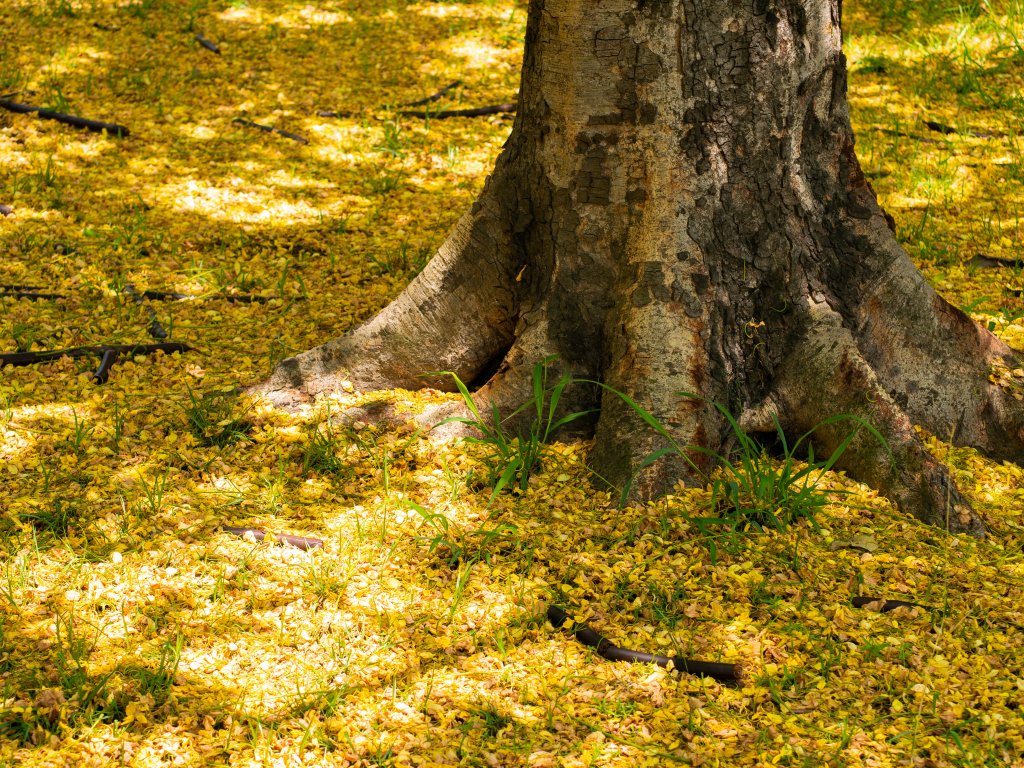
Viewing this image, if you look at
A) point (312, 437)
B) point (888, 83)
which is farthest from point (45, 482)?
point (888, 83)

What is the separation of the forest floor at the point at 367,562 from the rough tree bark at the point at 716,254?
208 mm

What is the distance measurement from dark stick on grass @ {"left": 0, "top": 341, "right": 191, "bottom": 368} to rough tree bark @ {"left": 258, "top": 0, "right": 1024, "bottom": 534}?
4.53 feet

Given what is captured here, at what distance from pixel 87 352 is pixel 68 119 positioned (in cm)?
256

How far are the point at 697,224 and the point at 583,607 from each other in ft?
3.99

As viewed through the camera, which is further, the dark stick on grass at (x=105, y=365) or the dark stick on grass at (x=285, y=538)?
the dark stick on grass at (x=105, y=365)

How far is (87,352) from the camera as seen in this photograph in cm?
395

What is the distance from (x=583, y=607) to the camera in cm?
269

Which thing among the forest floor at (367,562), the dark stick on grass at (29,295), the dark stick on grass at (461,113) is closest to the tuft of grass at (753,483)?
the forest floor at (367,562)

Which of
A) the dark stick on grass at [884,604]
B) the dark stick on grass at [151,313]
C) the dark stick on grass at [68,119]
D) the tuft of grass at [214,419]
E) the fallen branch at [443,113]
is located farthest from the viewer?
the fallen branch at [443,113]

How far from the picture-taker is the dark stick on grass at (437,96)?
6.34m

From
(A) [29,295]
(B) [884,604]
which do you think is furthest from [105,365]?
(B) [884,604]

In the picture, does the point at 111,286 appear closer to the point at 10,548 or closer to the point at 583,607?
the point at 10,548

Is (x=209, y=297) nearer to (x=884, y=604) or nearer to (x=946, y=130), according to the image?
(x=884, y=604)

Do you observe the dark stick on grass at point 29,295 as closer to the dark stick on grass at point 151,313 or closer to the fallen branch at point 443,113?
the dark stick on grass at point 151,313
